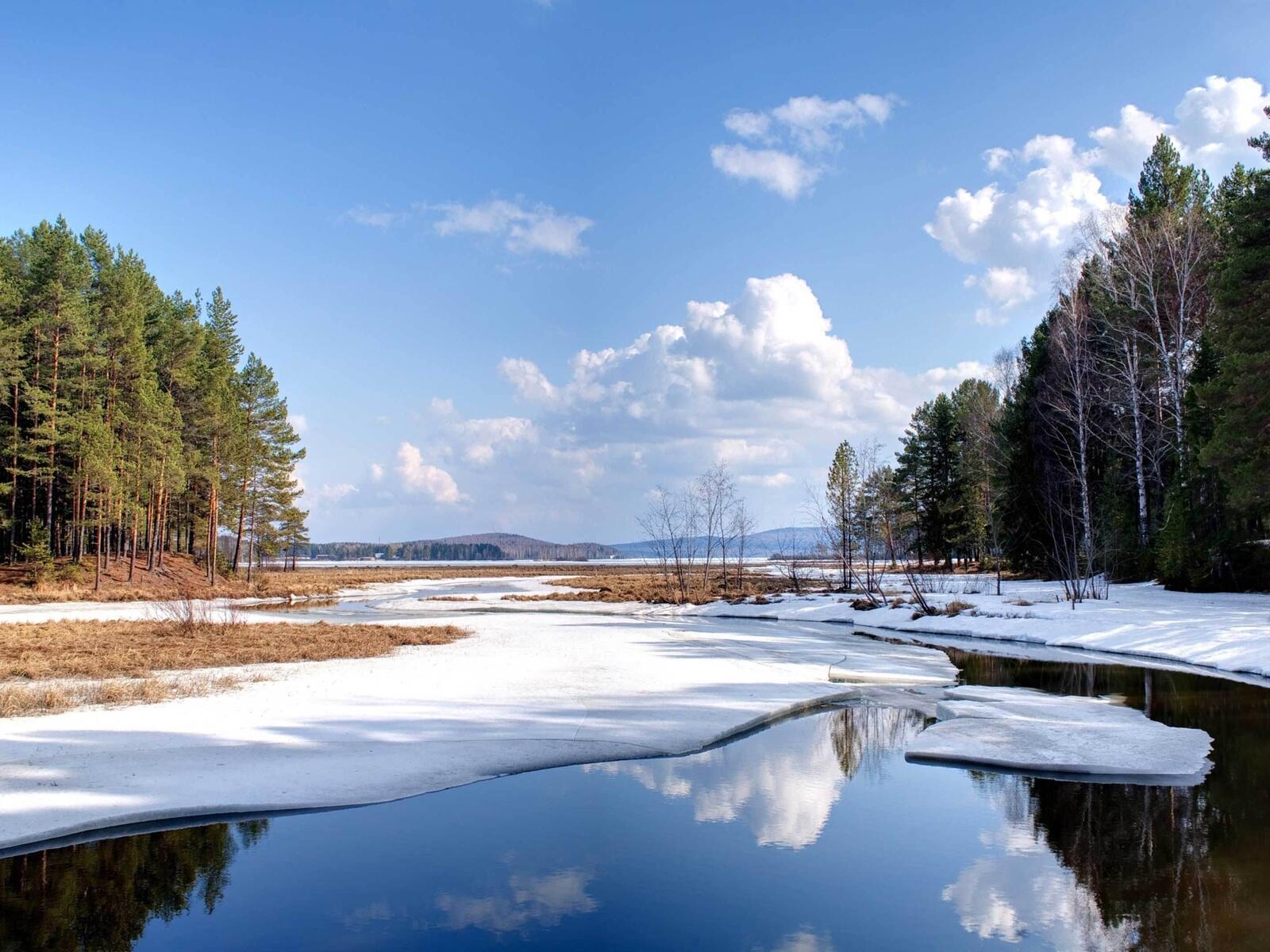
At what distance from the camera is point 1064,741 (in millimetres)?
10391

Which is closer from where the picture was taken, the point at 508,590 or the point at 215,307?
the point at 215,307

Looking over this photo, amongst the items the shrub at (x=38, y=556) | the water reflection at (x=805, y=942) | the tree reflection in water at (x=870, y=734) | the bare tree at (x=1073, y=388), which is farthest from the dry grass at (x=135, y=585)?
the bare tree at (x=1073, y=388)

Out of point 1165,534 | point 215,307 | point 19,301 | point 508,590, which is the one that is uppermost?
point 215,307

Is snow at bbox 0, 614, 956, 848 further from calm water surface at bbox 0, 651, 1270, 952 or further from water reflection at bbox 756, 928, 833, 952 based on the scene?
water reflection at bbox 756, 928, 833, 952

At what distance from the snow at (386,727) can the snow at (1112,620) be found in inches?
224

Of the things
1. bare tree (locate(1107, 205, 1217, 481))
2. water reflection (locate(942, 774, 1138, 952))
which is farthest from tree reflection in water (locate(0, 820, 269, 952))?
bare tree (locate(1107, 205, 1217, 481))

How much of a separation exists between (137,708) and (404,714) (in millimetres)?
3735

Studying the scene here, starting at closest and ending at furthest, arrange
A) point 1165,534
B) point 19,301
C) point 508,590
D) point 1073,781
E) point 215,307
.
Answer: point 1073,781 < point 1165,534 < point 19,301 < point 215,307 < point 508,590

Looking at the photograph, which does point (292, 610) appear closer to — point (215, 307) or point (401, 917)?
point (215, 307)

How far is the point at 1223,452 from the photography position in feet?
65.5

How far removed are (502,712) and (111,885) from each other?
20.2ft

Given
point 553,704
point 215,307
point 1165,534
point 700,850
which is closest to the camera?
point 700,850

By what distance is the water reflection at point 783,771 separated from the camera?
769 cm

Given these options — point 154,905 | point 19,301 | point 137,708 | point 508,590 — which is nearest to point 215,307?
point 19,301
